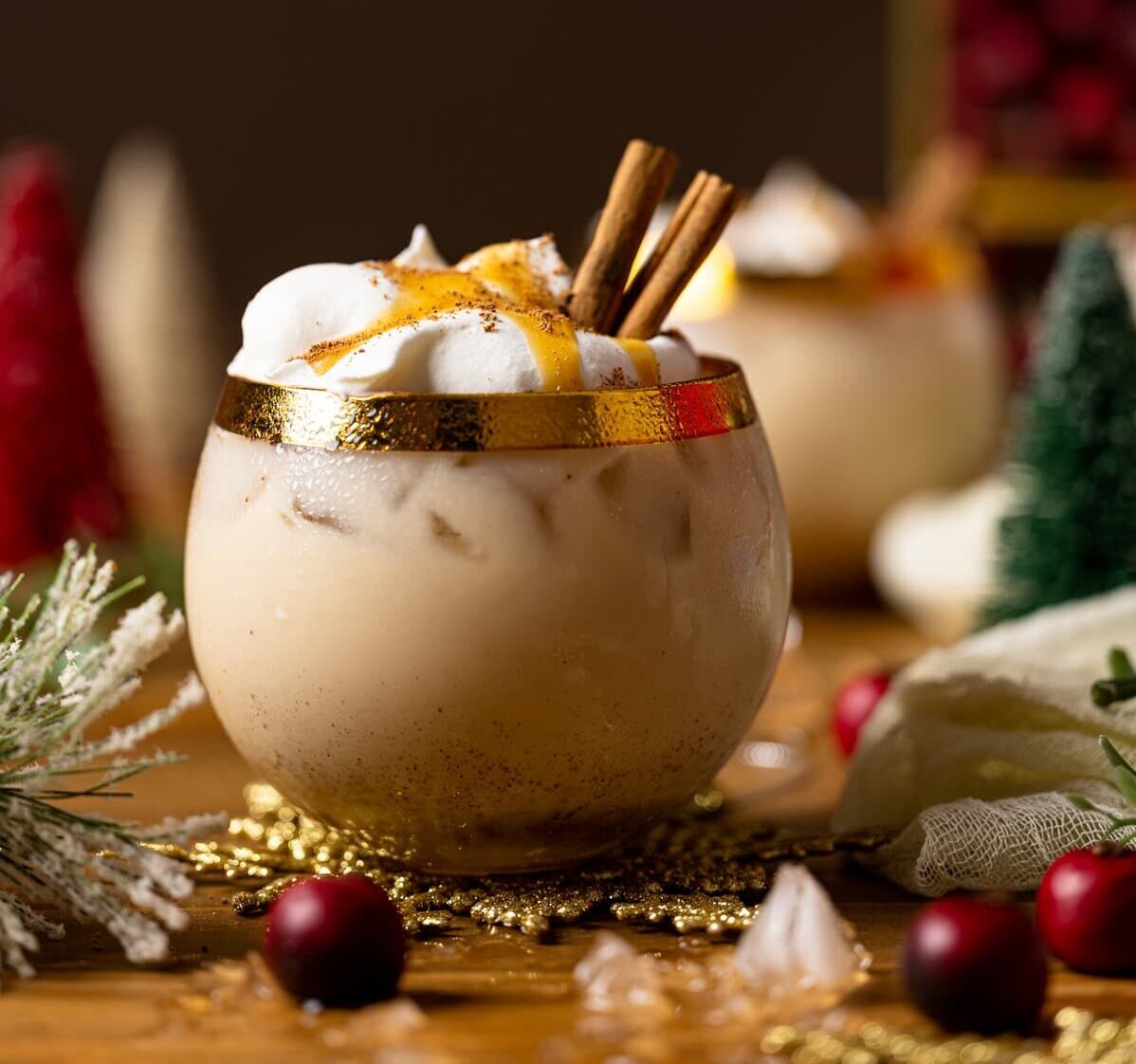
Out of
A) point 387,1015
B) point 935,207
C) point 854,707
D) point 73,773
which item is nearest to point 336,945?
point 387,1015

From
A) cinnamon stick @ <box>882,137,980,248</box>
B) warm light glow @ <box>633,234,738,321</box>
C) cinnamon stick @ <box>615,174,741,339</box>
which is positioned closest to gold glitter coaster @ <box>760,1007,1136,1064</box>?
cinnamon stick @ <box>615,174,741,339</box>

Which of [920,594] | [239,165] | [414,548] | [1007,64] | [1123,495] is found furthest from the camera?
[239,165]

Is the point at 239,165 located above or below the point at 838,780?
above

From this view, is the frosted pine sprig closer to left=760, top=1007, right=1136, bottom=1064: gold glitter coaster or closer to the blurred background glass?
left=760, top=1007, right=1136, bottom=1064: gold glitter coaster

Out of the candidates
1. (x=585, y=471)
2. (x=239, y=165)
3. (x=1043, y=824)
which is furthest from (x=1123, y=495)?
(x=239, y=165)

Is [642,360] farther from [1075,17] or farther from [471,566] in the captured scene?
[1075,17]

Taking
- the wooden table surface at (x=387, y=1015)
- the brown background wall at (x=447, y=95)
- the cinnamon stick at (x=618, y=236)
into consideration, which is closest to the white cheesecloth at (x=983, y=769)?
the wooden table surface at (x=387, y=1015)

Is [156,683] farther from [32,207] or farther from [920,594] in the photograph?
[920,594]
